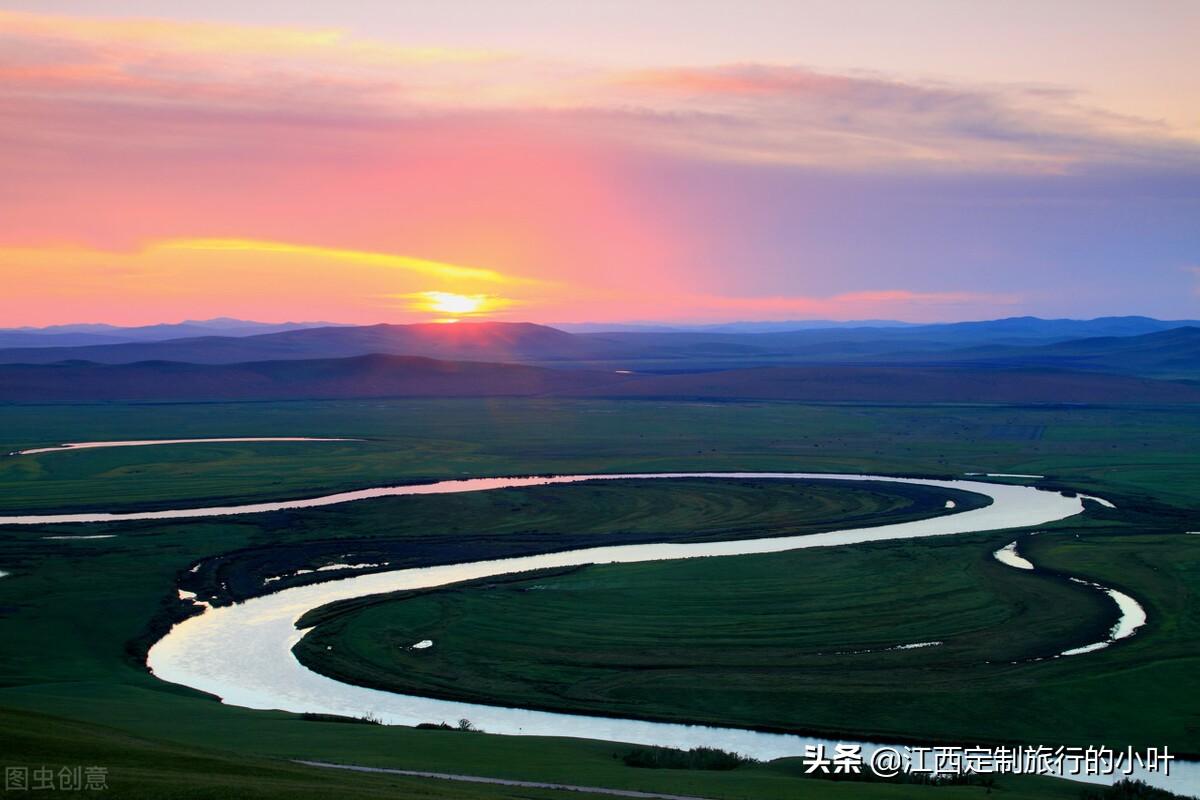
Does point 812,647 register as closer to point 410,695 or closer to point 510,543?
point 410,695

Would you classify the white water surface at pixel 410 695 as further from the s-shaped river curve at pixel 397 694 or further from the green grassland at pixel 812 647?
the green grassland at pixel 812 647

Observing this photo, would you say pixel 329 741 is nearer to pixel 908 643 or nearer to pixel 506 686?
pixel 506 686

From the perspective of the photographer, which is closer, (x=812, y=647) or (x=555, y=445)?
(x=812, y=647)

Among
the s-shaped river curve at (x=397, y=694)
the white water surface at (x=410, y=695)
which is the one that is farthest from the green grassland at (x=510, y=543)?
the s-shaped river curve at (x=397, y=694)

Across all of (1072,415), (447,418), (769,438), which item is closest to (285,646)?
(769,438)

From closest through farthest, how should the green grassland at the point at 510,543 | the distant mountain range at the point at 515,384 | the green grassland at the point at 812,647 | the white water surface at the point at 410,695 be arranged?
the green grassland at the point at 510,543
the white water surface at the point at 410,695
the green grassland at the point at 812,647
the distant mountain range at the point at 515,384

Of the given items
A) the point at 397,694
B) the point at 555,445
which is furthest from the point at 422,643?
the point at 555,445
